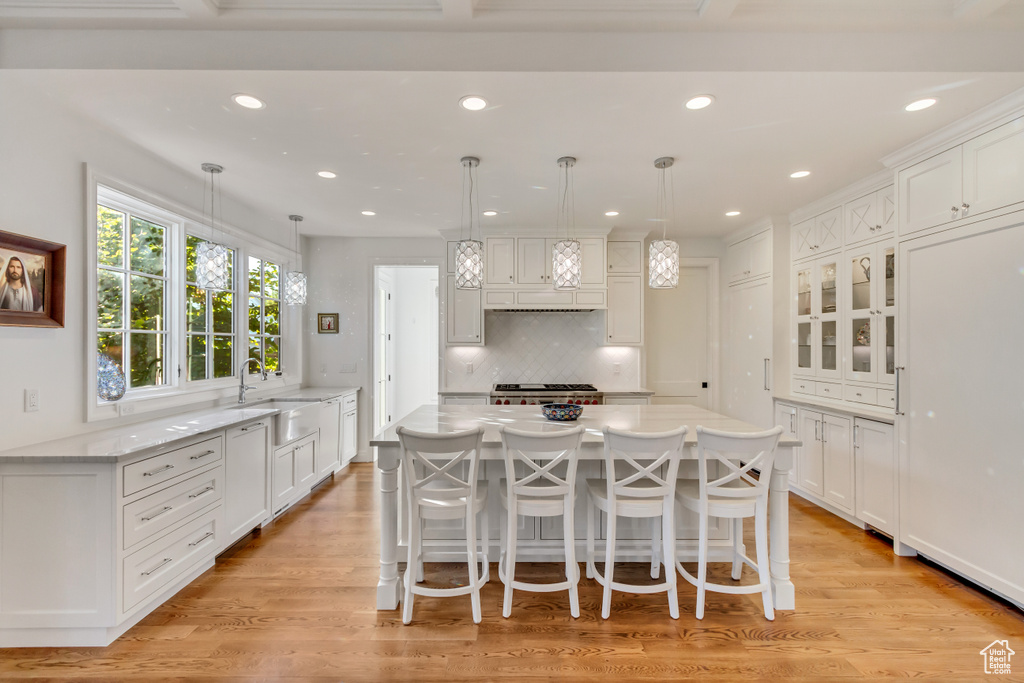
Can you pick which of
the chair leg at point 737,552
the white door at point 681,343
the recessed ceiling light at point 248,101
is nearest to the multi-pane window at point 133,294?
the recessed ceiling light at point 248,101

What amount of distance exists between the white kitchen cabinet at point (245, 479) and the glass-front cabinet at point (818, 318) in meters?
4.42

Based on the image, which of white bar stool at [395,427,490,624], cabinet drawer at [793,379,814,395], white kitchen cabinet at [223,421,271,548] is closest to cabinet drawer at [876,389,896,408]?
cabinet drawer at [793,379,814,395]

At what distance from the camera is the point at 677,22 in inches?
82.3

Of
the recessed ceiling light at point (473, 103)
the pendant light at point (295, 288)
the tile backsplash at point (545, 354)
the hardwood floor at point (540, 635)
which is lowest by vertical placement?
the hardwood floor at point (540, 635)

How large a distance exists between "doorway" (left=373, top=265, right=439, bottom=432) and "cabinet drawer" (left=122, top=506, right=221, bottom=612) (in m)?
3.56

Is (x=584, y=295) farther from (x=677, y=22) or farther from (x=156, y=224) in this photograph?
(x=156, y=224)

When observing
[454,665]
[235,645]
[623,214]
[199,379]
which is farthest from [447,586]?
[623,214]

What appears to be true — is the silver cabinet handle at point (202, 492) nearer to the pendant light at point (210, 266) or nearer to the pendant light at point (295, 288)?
the pendant light at point (210, 266)

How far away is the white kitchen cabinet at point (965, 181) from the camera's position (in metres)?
2.42

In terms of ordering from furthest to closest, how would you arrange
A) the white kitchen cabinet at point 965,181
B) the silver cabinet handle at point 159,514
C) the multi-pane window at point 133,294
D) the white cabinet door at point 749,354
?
the white cabinet door at point 749,354, the multi-pane window at point 133,294, the white kitchen cabinet at point 965,181, the silver cabinet handle at point 159,514

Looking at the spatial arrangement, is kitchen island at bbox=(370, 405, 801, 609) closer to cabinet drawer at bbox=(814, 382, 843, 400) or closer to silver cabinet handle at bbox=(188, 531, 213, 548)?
silver cabinet handle at bbox=(188, 531, 213, 548)

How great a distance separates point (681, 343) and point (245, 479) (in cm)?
449

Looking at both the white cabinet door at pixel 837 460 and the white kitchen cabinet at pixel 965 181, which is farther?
the white cabinet door at pixel 837 460

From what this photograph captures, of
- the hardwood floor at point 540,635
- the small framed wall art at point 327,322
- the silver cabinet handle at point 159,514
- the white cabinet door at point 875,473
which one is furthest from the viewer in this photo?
the small framed wall art at point 327,322
